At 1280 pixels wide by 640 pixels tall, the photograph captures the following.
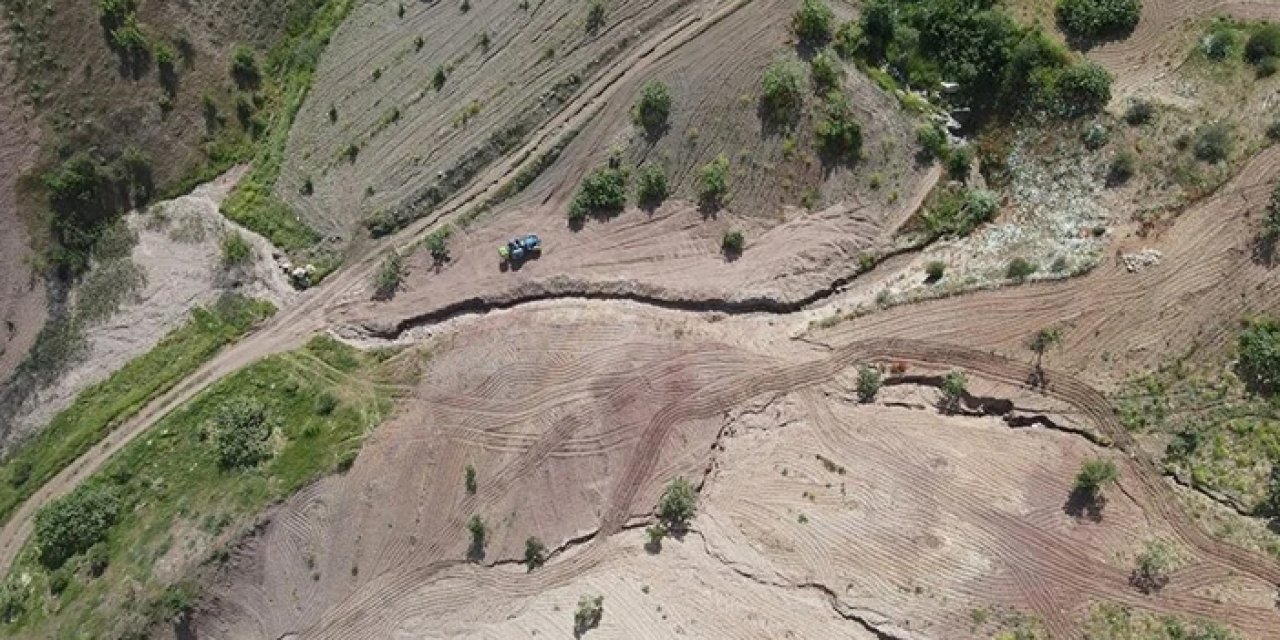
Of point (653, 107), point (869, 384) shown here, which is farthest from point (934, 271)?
point (653, 107)

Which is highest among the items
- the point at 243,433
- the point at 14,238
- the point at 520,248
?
the point at 14,238

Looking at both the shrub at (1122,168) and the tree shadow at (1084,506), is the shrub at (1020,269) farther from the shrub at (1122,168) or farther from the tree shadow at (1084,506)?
the tree shadow at (1084,506)

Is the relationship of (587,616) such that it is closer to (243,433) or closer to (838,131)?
(243,433)

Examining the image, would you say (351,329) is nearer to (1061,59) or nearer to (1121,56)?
(1061,59)

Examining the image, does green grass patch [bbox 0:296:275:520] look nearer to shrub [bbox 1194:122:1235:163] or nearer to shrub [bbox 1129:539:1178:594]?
shrub [bbox 1129:539:1178:594]

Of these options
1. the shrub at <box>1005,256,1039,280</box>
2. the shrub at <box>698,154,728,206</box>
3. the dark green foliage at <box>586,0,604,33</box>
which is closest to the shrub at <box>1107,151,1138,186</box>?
the shrub at <box>1005,256,1039,280</box>

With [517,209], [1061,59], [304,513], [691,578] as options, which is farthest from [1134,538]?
[304,513]
